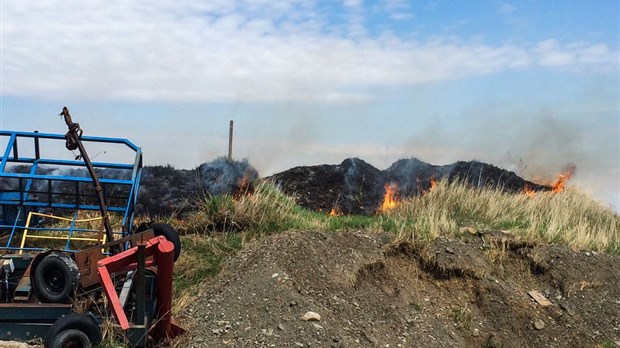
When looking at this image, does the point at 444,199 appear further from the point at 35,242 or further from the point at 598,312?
the point at 35,242

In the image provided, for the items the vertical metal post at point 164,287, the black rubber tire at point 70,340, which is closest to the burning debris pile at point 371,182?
the vertical metal post at point 164,287

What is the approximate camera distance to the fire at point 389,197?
1309 cm

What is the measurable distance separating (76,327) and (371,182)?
9448mm

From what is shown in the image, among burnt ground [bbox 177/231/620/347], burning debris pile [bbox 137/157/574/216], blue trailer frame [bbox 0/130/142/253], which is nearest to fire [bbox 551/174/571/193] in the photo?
burning debris pile [bbox 137/157/574/216]

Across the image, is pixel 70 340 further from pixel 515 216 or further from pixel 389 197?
pixel 389 197

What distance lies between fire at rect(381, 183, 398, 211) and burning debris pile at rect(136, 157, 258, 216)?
288cm

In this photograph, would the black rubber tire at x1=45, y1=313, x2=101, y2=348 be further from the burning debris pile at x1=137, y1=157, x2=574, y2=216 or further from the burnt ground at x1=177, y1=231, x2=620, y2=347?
the burning debris pile at x1=137, y1=157, x2=574, y2=216

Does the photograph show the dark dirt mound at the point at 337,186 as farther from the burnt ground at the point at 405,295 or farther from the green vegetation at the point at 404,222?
the burnt ground at the point at 405,295

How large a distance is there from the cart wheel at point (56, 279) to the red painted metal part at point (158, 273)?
388 mm

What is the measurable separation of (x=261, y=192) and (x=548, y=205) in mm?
6244

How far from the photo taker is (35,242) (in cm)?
895

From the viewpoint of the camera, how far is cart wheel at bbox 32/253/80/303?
6.02m

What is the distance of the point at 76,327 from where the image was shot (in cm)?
566

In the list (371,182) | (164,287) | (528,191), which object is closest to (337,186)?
(371,182)
